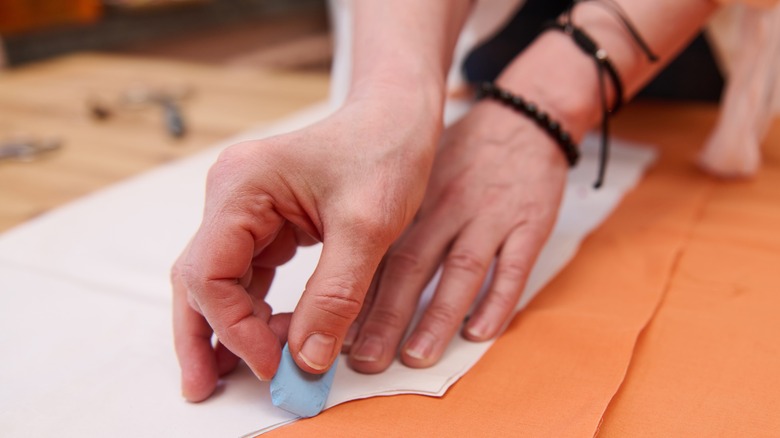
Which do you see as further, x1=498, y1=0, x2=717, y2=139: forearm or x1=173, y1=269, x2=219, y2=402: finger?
x1=498, y1=0, x2=717, y2=139: forearm

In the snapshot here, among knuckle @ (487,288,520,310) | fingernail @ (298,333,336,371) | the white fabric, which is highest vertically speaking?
fingernail @ (298,333,336,371)

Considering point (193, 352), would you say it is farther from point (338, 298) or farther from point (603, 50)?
point (603, 50)

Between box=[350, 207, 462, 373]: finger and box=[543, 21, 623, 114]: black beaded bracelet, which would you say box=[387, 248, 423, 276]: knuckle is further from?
box=[543, 21, 623, 114]: black beaded bracelet

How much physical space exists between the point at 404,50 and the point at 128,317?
35 centimetres

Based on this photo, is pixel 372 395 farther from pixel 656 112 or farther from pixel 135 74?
pixel 135 74

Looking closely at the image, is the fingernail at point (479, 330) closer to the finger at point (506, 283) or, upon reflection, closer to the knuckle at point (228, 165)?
the finger at point (506, 283)

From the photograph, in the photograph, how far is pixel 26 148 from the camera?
1.10 metres

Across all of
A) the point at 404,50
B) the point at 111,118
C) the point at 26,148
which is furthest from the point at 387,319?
the point at 111,118

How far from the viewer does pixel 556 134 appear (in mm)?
658

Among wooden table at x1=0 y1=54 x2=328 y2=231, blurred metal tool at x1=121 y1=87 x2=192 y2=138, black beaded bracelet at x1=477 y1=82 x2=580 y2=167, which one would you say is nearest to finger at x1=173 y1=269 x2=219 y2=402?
black beaded bracelet at x1=477 y1=82 x2=580 y2=167

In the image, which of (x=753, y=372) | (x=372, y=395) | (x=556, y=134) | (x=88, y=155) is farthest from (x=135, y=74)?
(x=753, y=372)

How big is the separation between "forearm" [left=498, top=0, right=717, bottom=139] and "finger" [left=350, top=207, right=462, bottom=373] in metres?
0.19

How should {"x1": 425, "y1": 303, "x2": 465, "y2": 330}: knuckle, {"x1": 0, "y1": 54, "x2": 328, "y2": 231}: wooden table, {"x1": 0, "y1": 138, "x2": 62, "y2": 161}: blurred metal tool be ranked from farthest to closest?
{"x1": 0, "y1": 138, "x2": 62, "y2": 161}: blurred metal tool
{"x1": 0, "y1": 54, "x2": 328, "y2": 231}: wooden table
{"x1": 425, "y1": 303, "x2": 465, "y2": 330}: knuckle

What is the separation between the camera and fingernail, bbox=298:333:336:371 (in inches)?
17.3
